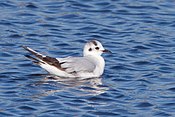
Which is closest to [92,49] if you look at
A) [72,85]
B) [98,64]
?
[98,64]

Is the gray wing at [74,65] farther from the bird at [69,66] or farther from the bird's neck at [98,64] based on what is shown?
the bird's neck at [98,64]

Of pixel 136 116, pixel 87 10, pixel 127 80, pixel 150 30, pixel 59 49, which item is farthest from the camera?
pixel 87 10

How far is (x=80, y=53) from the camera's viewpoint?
2102 centimetres

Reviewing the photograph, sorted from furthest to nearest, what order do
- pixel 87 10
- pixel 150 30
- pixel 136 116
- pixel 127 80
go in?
pixel 87 10 < pixel 150 30 < pixel 127 80 < pixel 136 116

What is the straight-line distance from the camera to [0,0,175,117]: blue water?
16906 millimetres

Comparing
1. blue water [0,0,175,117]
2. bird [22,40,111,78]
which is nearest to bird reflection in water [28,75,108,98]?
blue water [0,0,175,117]

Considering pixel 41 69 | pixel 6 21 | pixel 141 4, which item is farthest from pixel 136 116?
pixel 141 4

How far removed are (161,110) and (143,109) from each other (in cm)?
36

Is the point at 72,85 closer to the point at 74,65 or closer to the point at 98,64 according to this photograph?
the point at 74,65

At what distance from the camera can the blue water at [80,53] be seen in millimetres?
16906

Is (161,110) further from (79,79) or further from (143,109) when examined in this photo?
(79,79)

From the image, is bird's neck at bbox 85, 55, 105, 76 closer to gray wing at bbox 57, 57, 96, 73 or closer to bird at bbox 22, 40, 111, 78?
bird at bbox 22, 40, 111, 78

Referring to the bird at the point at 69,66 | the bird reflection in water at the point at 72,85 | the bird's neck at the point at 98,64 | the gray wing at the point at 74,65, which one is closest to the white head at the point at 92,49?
the bird's neck at the point at 98,64

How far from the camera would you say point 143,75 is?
19281 mm
